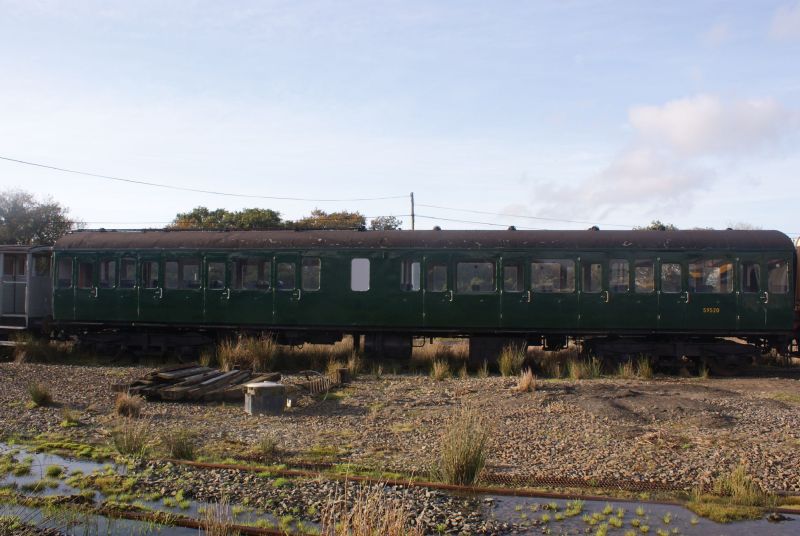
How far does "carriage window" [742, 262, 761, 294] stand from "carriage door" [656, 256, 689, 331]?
130 cm

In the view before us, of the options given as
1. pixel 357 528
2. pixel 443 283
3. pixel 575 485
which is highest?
pixel 443 283

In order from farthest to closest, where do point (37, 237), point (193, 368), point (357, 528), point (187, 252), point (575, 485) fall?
point (37, 237)
point (187, 252)
point (193, 368)
point (575, 485)
point (357, 528)

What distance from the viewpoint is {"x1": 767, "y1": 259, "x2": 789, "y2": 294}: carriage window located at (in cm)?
1552

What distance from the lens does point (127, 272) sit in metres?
17.5

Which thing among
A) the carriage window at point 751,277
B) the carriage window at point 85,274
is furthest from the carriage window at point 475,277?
the carriage window at point 85,274

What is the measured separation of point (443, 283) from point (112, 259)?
331 inches

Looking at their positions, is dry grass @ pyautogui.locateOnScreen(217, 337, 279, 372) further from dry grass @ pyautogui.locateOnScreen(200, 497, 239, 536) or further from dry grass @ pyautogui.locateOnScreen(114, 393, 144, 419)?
dry grass @ pyautogui.locateOnScreen(200, 497, 239, 536)

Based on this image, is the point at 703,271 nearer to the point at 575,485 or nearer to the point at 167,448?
the point at 575,485

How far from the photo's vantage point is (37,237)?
1794 inches

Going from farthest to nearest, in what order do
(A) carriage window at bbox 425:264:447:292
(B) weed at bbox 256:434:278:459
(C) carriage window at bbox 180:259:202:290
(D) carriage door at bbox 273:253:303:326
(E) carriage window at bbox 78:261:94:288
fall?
(E) carriage window at bbox 78:261:94:288, (C) carriage window at bbox 180:259:202:290, (D) carriage door at bbox 273:253:303:326, (A) carriage window at bbox 425:264:447:292, (B) weed at bbox 256:434:278:459

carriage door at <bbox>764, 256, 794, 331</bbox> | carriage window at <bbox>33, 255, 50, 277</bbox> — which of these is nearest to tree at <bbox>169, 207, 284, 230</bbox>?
carriage window at <bbox>33, 255, 50, 277</bbox>

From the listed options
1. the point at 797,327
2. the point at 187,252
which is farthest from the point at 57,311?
the point at 797,327

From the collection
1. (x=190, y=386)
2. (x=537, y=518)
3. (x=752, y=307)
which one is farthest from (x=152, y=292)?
(x=752, y=307)

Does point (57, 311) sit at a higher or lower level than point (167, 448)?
higher
